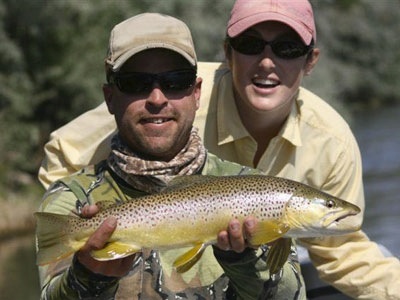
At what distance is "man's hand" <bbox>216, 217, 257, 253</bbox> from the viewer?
3082mm

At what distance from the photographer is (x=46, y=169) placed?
5.07m

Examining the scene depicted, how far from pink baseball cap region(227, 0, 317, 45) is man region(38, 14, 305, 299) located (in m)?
1.00

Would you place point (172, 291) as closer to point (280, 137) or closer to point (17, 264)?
point (280, 137)

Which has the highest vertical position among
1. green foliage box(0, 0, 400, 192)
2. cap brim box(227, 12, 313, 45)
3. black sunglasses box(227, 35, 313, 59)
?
cap brim box(227, 12, 313, 45)

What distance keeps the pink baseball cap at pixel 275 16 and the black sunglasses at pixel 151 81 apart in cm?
112

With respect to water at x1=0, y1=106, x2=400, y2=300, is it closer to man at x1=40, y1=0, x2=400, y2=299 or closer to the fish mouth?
man at x1=40, y1=0, x2=400, y2=299

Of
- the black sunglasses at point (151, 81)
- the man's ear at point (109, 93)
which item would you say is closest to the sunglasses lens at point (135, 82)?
the black sunglasses at point (151, 81)

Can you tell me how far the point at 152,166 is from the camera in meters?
3.52

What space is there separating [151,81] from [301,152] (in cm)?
154

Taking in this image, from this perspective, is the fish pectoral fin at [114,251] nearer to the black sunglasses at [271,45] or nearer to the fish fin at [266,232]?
the fish fin at [266,232]

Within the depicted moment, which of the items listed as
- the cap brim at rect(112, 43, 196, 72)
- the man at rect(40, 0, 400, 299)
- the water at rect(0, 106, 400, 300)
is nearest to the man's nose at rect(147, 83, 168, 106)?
the cap brim at rect(112, 43, 196, 72)

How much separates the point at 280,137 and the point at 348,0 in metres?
36.1

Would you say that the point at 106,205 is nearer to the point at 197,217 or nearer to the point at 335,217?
the point at 197,217

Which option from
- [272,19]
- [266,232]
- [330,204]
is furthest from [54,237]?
[272,19]
